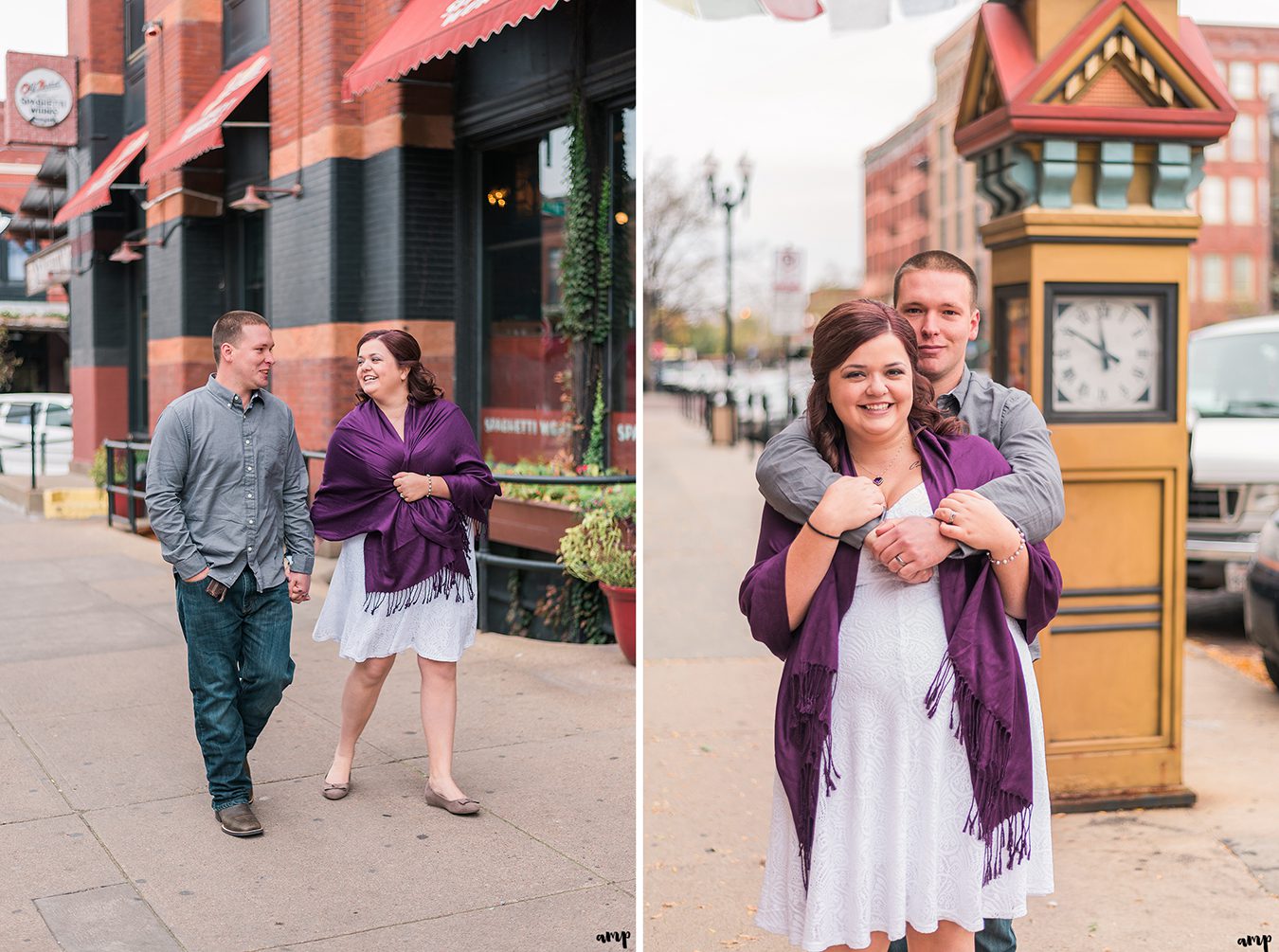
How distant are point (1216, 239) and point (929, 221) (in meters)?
21.9

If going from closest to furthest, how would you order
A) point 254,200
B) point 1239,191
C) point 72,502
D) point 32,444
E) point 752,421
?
point 32,444, point 72,502, point 254,200, point 752,421, point 1239,191

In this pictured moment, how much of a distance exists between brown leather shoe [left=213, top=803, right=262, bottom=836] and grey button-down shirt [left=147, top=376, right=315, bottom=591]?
74cm

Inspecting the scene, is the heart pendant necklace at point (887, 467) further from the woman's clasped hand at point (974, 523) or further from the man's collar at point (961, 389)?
the man's collar at point (961, 389)

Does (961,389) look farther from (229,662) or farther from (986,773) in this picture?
(229,662)

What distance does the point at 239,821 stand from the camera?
4551mm

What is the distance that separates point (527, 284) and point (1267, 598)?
4.69 m

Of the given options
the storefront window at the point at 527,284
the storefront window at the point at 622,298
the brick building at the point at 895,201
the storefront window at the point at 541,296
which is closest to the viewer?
the storefront window at the point at 622,298

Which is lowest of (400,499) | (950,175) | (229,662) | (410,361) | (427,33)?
(229,662)

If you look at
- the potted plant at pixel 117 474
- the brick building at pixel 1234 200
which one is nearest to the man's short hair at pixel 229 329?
the potted plant at pixel 117 474

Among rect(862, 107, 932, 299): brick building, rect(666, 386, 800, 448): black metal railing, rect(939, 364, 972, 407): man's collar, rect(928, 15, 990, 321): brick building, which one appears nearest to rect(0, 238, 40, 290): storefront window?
rect(939, 364, 972, 407): man's collar

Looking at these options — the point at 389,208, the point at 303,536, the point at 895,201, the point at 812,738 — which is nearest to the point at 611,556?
the point at 303,536

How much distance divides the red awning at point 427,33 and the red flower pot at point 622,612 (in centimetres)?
277

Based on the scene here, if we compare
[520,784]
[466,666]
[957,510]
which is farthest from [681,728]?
[957,510]

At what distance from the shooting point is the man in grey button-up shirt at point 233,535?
451 cm
